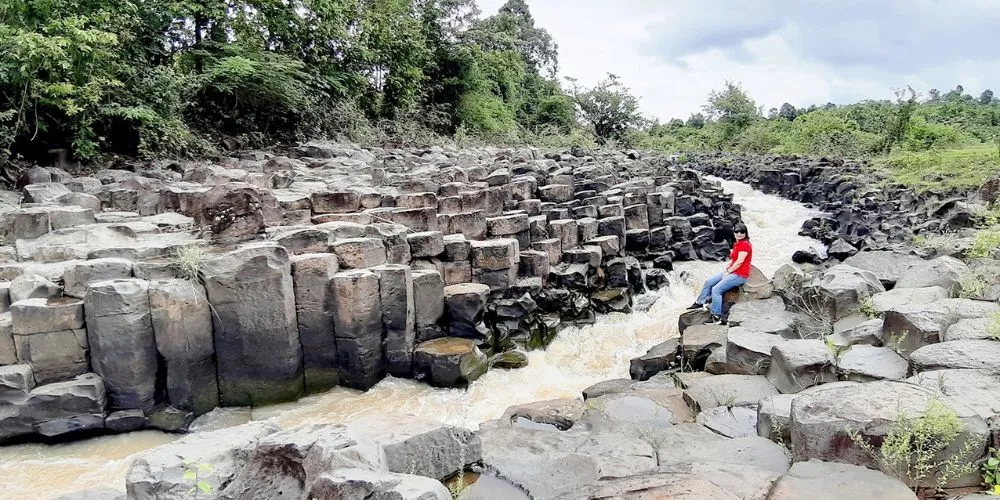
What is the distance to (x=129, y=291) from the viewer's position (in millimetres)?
5953

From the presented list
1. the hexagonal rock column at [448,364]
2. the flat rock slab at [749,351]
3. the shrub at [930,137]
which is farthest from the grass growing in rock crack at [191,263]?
the shrub at [930,137]

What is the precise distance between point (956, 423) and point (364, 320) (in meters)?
5.53

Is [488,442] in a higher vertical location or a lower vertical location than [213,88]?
lower

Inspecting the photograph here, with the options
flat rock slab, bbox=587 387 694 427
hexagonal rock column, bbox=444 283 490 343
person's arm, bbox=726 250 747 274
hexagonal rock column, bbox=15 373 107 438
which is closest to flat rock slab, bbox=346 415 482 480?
flat rock slab, bbox=587 387 694 427

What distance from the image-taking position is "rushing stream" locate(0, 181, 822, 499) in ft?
17.6

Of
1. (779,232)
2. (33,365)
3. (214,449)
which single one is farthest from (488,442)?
(779,232)

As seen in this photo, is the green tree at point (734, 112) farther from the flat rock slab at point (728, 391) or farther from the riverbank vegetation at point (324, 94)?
the flat rock slab at point (728, 391)

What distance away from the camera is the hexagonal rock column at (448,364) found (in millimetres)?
7312

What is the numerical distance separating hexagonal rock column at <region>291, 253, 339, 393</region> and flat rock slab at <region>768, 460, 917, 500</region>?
16.6ft

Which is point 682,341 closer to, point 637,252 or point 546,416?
point 546,416

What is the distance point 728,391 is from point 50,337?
21.0 feet

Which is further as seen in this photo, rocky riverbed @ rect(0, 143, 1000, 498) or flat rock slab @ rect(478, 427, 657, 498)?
flat rock slab @ rect(478, 427, 657, 498)

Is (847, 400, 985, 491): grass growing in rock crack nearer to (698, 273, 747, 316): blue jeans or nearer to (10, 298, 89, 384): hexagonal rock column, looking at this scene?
(698, 273, 747, 316): blue jeans

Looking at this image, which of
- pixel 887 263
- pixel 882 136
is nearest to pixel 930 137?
pixel 882 136
